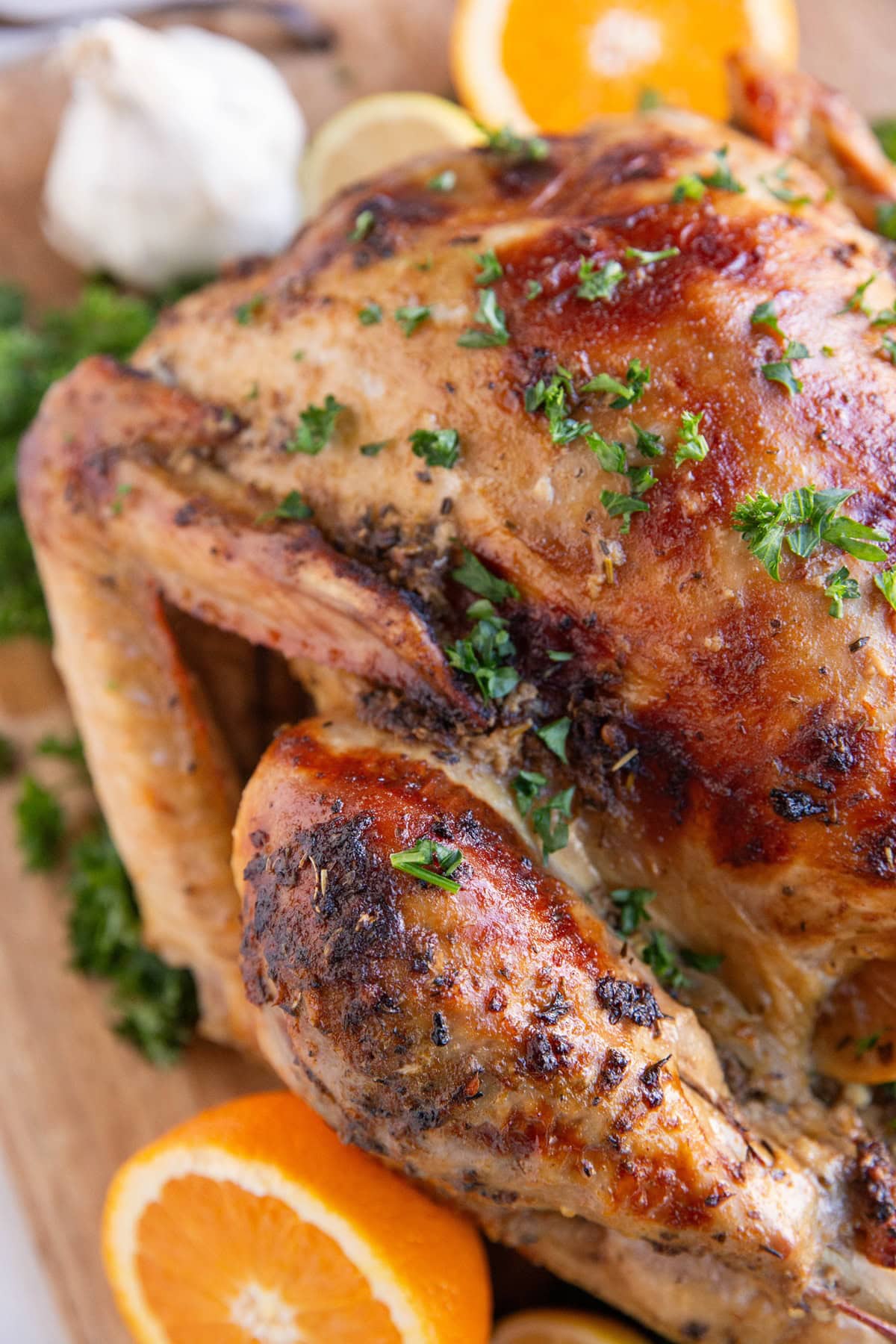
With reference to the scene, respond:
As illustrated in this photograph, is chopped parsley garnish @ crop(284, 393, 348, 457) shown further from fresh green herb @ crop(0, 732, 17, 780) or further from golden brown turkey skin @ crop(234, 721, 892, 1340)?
fresh green herb @ crop(0, 732, 17, 780)

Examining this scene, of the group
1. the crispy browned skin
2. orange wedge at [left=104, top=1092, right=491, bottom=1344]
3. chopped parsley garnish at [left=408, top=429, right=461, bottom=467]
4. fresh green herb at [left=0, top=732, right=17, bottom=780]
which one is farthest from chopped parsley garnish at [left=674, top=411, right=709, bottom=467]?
fresh green herb at [left=0, top=732, right=17, bottom=780]

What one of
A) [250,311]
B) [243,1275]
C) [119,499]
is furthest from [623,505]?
[243,1275]

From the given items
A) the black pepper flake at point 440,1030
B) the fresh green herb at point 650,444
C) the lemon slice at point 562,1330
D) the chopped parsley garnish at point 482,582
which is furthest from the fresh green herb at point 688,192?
the lemon slice at point 562,1330

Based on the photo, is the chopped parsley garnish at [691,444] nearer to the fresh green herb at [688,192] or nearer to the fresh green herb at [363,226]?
the fresh green herb at [688,192]

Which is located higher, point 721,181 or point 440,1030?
point 721,181

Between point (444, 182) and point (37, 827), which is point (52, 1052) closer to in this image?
point (37, 827)

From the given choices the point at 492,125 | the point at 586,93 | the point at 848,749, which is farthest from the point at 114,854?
the point at 586,93
